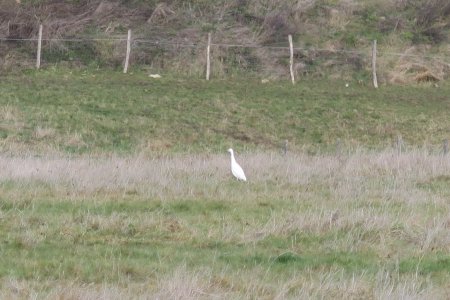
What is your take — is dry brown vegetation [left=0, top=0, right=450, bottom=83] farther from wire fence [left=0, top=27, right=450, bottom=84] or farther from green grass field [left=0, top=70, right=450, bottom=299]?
green grass field [left=0, top=70, right=450, bottom=299]

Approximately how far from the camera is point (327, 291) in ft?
27.2

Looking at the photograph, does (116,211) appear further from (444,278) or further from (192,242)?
(444,278)

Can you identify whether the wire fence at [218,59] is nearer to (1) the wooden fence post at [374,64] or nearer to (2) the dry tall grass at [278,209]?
(1) the wooden fence post at [374,64]

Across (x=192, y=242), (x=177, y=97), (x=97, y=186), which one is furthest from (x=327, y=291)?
(x=177, y=97)

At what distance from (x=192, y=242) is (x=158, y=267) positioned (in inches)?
63.2

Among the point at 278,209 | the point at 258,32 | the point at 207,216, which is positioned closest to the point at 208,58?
the point at 258,32

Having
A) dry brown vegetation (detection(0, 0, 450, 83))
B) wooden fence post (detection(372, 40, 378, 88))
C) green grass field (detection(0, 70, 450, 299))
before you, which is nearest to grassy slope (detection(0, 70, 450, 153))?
A: green grass field (detection(0, 70, 450, 299))

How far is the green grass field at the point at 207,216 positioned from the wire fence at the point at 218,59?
7373 millimetres

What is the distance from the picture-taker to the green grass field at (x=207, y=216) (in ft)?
28.3

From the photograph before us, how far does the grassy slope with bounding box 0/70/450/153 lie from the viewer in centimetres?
2900

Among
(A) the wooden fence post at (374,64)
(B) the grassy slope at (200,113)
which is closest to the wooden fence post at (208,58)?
(B) the grassy slope at (200,113)

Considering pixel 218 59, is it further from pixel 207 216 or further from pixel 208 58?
pixel 207 216

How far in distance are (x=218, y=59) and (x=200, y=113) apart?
281 inches

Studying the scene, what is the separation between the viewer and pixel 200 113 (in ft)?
107
